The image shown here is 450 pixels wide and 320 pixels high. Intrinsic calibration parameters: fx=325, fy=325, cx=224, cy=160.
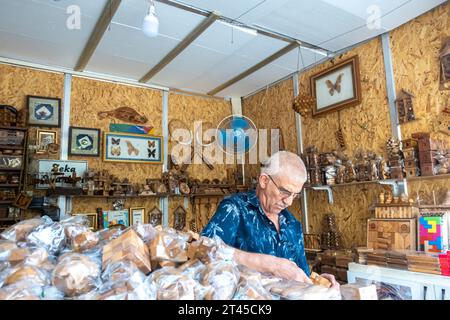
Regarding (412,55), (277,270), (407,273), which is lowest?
(407,273)

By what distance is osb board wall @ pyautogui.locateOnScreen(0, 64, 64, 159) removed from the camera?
12.4 ft

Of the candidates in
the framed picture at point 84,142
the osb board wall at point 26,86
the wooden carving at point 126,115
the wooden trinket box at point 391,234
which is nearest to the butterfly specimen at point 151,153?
the wooden carving at point 126,115

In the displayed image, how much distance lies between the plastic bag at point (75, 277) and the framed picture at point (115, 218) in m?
3.62

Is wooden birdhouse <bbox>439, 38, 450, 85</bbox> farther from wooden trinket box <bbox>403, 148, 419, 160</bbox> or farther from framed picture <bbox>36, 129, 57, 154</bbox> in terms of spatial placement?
framed picture <bbox>36, 129, 57, 154</bbox>

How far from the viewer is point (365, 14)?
2965 mm

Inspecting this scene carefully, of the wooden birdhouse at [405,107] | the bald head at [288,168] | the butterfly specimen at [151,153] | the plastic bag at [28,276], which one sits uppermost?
the wooden birdhouse at [405,107]

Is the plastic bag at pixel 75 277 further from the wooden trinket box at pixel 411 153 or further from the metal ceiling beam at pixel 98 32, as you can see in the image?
the wooden trinket box at pixel 411 153

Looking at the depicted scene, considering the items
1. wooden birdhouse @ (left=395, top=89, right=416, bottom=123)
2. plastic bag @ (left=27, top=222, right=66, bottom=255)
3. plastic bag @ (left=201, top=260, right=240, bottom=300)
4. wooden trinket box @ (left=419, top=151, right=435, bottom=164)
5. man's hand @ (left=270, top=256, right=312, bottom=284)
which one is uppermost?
wooden birdhouse @ (left=395, top=89, right=416, bottom=123)

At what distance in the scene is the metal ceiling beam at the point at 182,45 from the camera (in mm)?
3046

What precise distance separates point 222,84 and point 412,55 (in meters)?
2.52

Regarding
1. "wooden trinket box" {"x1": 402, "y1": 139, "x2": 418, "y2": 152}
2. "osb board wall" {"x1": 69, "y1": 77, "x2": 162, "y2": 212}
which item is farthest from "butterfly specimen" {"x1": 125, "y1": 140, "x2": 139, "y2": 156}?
"wooden trinket box" {"x1": 402, "y1": 139, "x2": 418, "y2": 152}

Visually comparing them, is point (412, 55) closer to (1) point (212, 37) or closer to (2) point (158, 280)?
(1) point (212, 37)

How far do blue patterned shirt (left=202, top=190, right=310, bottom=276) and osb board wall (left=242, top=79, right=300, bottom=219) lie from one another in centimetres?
273

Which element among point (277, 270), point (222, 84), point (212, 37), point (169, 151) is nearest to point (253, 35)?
point (212, 37)
